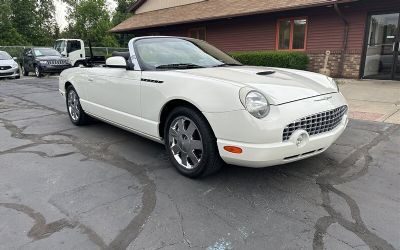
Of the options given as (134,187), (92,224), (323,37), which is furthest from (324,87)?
(323,37)

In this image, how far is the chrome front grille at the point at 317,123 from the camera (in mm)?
2857

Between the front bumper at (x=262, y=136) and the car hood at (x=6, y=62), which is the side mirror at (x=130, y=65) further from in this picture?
the car hood at (x=6, y=62)

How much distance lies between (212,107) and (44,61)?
15789 millimetres

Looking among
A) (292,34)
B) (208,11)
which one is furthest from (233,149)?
(208,11)

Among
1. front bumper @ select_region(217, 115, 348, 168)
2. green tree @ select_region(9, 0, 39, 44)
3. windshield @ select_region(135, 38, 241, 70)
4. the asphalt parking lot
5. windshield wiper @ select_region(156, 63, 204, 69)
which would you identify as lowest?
the asphalt parking lot

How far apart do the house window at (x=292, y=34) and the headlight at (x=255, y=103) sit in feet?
37.5

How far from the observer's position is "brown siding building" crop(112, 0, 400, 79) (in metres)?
10.9

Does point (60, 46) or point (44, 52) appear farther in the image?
point (60, 46)

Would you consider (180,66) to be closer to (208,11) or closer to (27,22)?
(208,11)

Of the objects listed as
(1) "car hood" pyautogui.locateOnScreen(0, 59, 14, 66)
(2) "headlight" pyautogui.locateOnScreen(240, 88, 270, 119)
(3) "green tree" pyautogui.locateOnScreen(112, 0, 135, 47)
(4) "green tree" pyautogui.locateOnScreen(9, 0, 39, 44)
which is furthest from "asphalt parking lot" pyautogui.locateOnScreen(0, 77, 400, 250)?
(4) "green tree" pyautogui.locateOnScreen(9, 0, 39, 44)

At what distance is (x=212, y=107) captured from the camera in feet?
9.77

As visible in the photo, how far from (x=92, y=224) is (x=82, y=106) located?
309cm

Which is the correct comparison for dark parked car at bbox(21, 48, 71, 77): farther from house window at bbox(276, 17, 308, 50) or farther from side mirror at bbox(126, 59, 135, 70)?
side mirror at bbox(126, 59, 135, 70)

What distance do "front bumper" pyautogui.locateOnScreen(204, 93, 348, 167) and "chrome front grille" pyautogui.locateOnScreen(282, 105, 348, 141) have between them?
0.04m
